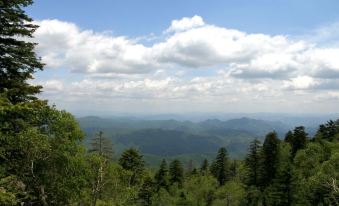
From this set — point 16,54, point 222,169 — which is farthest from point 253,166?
point 16,54

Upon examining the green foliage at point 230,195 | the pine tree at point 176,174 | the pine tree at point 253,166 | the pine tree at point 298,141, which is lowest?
the green foliage at point 230,195

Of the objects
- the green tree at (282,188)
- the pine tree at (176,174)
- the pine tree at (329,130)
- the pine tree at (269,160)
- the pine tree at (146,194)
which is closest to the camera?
the green tree at (282,188)

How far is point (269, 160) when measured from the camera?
70.1m

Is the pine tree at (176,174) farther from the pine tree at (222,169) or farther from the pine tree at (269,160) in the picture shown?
the pine tree at (269,160)

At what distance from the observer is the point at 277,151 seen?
6925cm

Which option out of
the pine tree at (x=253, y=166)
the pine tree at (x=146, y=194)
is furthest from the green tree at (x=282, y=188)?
the pine tree at (x=146, y=194)

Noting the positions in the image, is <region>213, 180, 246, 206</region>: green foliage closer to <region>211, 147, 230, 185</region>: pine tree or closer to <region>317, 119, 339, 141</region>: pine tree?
<region>211, 147, 230, 185</region>: pine tree

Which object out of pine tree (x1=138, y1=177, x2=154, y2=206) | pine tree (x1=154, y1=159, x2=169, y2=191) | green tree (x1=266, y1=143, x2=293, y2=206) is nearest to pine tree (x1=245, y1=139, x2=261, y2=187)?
green tree (x1=266, y1=143, x2=293, y2=206)

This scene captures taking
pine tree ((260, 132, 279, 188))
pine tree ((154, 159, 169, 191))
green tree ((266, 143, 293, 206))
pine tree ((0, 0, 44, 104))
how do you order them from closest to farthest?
pine tree ((0, 0, 44, 104)), green tree ((266, 143, 293, 206)), pine tree ((260, 132, 279, 188)), pine tree ((154, 159, 169, 191))

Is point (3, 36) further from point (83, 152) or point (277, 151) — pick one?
point (277, 151)

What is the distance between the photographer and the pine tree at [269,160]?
69.4m

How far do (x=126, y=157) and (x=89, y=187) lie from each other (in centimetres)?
4806

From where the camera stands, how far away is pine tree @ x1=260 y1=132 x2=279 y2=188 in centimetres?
6944

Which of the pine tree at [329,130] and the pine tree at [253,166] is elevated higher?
the pine tree at [329,130]
